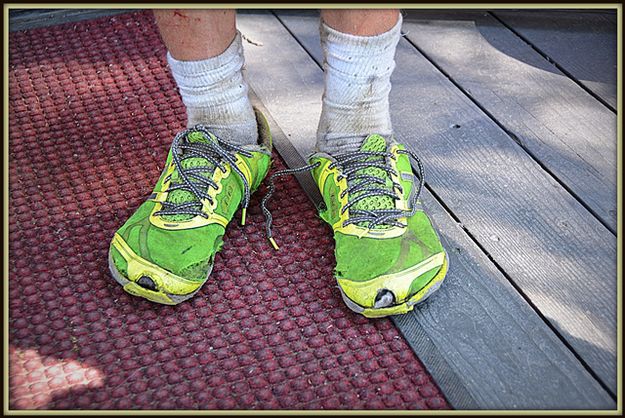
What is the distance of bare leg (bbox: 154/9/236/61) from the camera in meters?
1.01

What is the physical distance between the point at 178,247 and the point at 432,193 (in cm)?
45

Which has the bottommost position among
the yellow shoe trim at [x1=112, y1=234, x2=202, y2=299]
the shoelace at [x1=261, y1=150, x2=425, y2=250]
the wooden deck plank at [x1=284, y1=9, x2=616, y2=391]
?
the yellow shoe trim at [x1=112, y1=234, x2=202, y2=299]

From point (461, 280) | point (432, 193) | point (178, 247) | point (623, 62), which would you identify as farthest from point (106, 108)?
point (623, 62)

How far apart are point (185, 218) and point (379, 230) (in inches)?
11.3

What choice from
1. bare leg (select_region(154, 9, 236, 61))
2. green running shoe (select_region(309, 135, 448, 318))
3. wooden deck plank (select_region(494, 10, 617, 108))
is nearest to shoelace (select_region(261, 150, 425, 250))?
green running shoe (select_region(309, 135, 448, 318))

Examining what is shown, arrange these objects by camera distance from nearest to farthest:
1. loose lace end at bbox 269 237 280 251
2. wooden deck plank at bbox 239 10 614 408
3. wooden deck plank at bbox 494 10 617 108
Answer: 1. wooden deck plank at bbox 239 10 614 408
2. loose lace end at bbox 269 237 280 251
3. wooden deck plank at bbox 494 10 617 108

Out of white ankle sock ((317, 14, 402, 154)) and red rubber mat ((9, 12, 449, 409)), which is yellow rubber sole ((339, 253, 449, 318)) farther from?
white ankle sock ((317, 14, 402, 154))

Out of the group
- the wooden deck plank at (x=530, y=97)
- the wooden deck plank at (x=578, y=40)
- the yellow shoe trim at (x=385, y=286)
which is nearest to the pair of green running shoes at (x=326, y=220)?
the yellow shoe trim at (x=385, y=286)

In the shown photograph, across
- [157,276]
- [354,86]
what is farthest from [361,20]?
[157,276]

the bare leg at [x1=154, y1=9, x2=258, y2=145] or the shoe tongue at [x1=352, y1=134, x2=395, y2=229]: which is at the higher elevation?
the bare leg at [x1=154, y1=9, x2=258, y2=145]

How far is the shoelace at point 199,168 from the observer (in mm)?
1073

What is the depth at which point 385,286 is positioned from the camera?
0.99m

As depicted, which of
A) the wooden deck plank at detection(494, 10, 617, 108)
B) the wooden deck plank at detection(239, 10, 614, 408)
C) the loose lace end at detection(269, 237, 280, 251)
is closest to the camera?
the wooden deck plank at detection(239, 10, 614, 408)

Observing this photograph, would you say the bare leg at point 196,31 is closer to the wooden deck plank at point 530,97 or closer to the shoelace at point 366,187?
the shoelace at point 366,187
